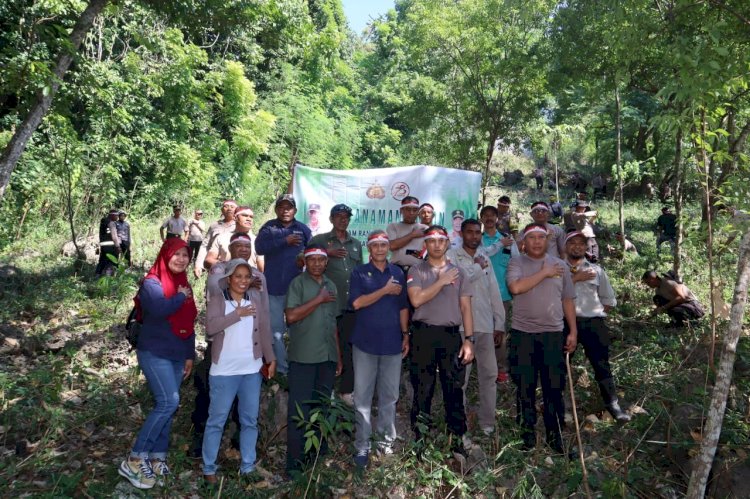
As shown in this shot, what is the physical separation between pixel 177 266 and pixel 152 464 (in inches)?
62.6

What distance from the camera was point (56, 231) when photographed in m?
13.1

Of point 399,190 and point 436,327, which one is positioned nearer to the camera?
point 436,327

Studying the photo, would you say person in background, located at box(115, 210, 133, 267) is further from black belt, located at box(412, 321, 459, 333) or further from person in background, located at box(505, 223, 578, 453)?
person in background, located at box(505, 223, 578, 453)

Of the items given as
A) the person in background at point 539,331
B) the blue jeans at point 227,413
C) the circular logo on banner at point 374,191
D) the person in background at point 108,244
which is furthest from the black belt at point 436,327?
the person in background at point 108,244

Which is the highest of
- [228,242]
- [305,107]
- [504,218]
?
[305,107]

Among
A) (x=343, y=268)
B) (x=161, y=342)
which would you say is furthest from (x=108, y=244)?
(x=161, y=342)

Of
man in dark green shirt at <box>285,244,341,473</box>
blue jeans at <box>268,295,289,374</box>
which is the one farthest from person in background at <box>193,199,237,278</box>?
man in dark green shirt at <box>285,244,341,473</box>

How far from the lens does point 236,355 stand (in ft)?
13.0

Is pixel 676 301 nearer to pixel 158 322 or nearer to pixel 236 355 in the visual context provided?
pixel 236 355

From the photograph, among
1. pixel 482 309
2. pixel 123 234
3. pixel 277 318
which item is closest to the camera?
pixel 482 309

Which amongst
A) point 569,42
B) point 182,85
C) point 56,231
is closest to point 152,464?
point 569,42

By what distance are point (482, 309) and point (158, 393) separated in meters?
2.80

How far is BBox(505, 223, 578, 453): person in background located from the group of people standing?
0.04 feet

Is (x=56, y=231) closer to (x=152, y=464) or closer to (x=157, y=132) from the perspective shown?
(x=157, y=132)
